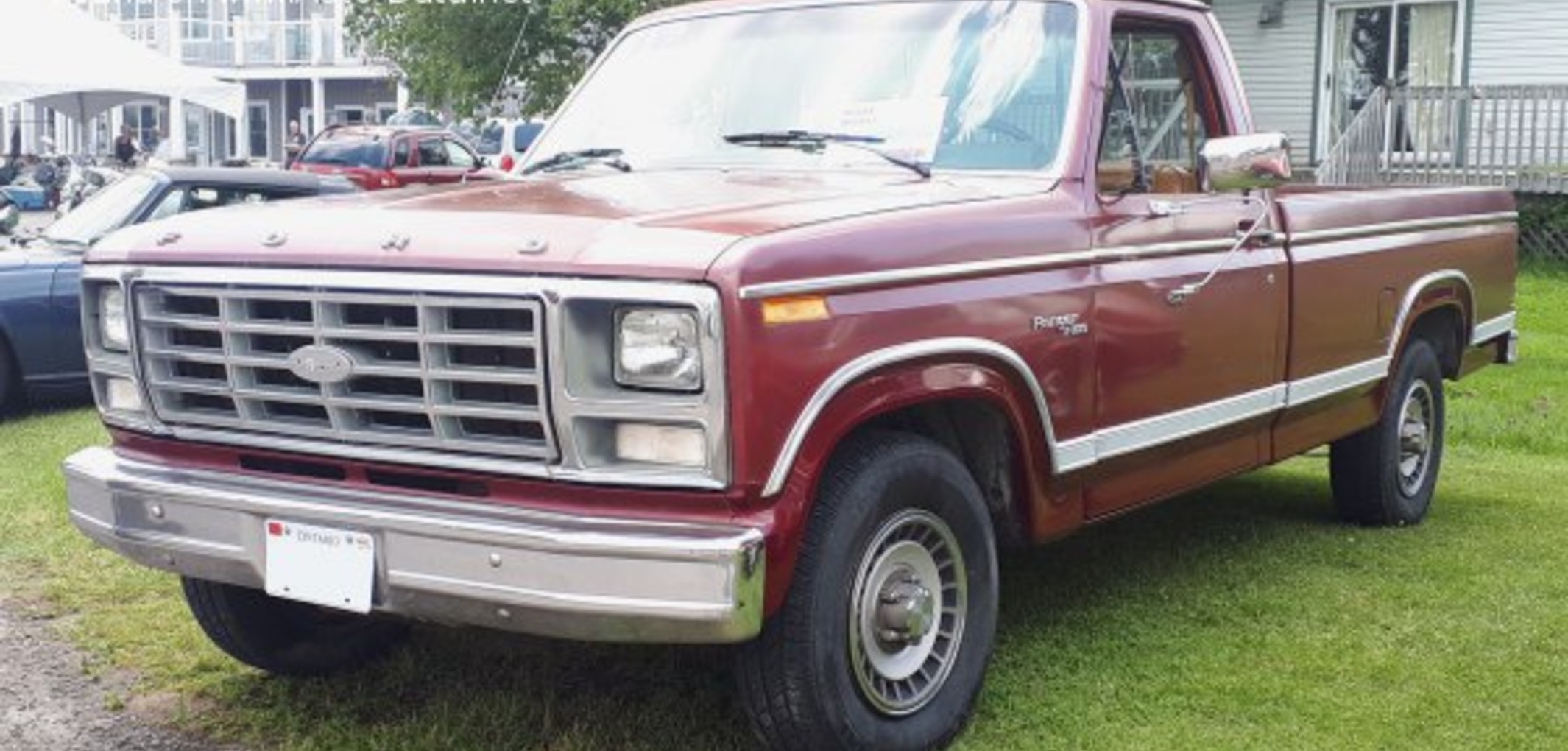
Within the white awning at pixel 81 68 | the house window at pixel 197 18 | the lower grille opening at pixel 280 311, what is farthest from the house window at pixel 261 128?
the lower grille opening at pixel 280 311

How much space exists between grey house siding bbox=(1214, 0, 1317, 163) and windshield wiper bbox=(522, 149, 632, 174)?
16.3 m

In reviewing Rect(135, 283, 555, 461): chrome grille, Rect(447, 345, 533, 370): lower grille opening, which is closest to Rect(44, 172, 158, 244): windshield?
Rect(135, 283, 555, 461): chrome grille

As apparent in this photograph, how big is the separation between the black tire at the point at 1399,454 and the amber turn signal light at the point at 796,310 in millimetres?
3534

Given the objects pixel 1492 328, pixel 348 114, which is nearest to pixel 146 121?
pixel 348 114

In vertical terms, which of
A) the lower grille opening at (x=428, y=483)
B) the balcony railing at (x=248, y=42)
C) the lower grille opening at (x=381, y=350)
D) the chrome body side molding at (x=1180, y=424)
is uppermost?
the balcony railing at (x=248, y=42)

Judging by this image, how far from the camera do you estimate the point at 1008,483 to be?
450cm

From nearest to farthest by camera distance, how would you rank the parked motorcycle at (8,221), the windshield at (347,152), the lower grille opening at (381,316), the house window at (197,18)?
1. the lower grille opening at (381,316)
2. the parked motorcycle at (8,221)
3. the windshield at (347,152)
4. the house window at (197,18)

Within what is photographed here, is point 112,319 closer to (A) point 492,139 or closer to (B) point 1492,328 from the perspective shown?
(B) point 1492,328

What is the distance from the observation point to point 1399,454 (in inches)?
263

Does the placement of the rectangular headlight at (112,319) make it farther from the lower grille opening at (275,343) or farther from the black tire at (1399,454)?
the black tire at (1399,454)

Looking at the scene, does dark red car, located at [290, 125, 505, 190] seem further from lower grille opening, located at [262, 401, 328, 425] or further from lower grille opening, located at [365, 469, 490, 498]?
lower grille opening, located at [365, 469, 490, 498]

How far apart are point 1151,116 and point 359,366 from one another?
2.77 meters

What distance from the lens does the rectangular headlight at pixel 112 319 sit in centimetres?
423

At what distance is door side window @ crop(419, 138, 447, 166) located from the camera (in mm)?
22328
